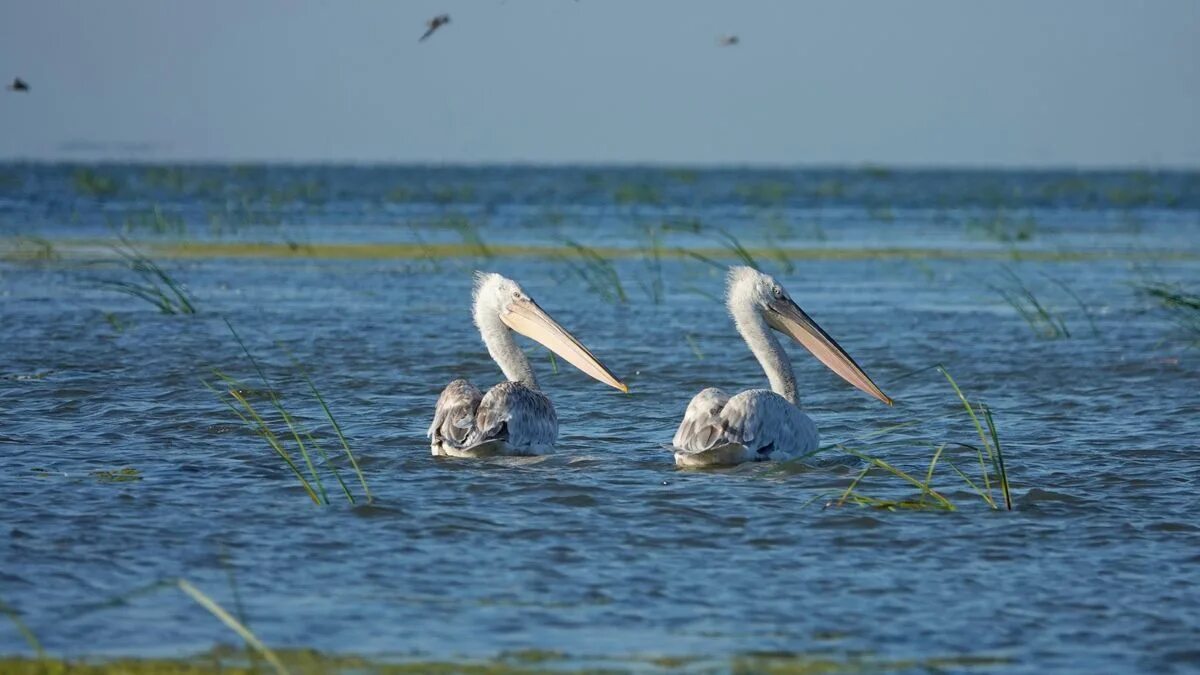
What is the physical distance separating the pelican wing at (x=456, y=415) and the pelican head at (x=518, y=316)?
745 millimetres

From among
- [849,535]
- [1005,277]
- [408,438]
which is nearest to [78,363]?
[408,438]

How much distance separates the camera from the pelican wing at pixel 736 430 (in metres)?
7.16

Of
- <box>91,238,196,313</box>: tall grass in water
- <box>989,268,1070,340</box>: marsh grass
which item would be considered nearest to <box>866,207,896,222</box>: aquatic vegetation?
<box>989,268,1070,340</box>: marsh grass

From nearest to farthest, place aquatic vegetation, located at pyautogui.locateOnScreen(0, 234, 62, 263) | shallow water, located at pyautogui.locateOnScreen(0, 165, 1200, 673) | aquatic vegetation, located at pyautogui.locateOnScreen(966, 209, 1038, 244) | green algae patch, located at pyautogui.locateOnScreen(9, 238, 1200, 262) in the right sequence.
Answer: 1. shallow water, located at pyautogui.locateOnScreen(0, 165, 1200, 673)
2. aquatic vegetation, located at pyautogui.locateOnScreen(0, 234, 62, 263)
3. green algae patch, located at pyautogui.locateOnScreen(9, 238, 1200, 262)
4. aquatic vegetation, located at pyautogui.locateOnScreen(966, 209, 1038, 244)

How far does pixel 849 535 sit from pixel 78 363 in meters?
6.09

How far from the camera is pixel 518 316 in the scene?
27.7ft

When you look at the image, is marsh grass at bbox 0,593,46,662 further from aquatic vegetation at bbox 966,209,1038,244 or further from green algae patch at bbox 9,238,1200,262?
aquatic vegetation at bbox 966,209,1038,244

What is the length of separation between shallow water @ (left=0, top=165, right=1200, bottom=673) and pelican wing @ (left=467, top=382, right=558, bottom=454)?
0.14 m

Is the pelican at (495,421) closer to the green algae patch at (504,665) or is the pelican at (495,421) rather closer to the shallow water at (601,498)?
the shallow water at (601,498)

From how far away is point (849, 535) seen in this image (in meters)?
5.88

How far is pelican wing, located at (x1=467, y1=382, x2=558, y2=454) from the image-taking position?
24.4 ft

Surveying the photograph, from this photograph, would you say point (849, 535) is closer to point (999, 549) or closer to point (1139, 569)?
point (999, 549)

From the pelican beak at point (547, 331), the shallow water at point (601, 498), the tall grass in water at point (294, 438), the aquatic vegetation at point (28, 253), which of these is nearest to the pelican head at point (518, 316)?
the pelican beak at point (547, 331)

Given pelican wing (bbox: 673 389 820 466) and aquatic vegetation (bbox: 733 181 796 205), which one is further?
aquatic vegetation (bbox: 733 181 796 205)
